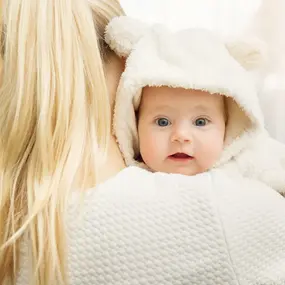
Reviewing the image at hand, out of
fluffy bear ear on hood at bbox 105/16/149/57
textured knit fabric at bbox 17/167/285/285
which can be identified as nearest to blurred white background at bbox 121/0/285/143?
fluffy bear ear on hood at bbox 105/16/149/57

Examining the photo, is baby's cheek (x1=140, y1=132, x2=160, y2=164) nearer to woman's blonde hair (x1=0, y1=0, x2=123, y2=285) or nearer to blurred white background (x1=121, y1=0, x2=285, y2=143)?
woman's blonde hair (x1=0, y1=0, x2=123, y2=285)

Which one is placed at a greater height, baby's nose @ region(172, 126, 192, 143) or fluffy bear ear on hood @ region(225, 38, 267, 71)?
fluffy bear ear on hood @ region(225, 38, 267, 71)

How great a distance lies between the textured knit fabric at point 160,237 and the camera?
789 mm

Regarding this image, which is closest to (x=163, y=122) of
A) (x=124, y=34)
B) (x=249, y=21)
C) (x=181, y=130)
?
(x=181, y=130)

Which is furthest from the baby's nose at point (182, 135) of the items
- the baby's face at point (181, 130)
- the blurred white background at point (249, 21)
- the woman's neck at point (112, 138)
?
the blurred white background at point (249, 21)

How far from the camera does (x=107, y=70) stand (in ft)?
3.48

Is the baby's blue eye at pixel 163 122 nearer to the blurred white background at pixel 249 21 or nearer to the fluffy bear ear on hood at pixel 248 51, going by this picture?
the fluffy bear ear on hood at pixel 248 51

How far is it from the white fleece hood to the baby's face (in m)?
0.03

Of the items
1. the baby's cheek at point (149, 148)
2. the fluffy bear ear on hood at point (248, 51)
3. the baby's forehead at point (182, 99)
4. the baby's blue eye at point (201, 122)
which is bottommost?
the baby's cheek at point (149, 148)

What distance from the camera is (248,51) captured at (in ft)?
3.49

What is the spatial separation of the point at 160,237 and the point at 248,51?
45cm

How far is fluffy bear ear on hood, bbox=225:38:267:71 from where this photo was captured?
105cm

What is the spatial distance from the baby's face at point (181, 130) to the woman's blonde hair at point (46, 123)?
0.09 meters

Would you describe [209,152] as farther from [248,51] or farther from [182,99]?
[248,51]
